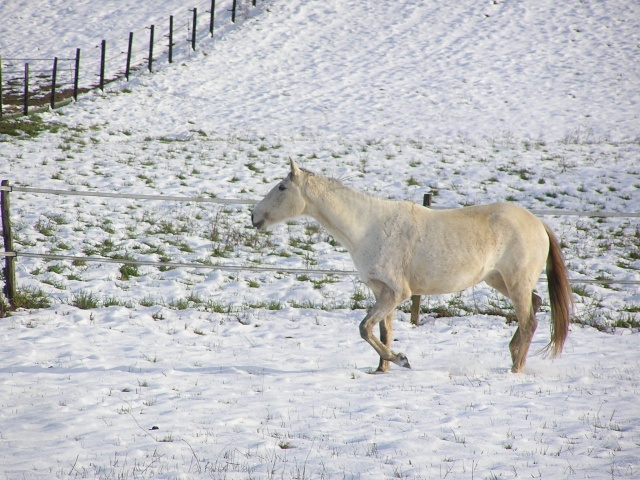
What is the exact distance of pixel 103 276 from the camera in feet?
30.8

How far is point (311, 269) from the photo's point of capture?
9602mm

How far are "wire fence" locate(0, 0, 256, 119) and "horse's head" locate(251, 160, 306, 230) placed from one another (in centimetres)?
1581

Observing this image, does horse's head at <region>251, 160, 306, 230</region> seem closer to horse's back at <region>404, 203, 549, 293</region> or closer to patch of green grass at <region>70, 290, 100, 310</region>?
horse's back at <region>404, 203, 549, 293</region>

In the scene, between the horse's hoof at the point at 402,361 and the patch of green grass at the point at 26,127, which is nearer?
the horse's hoof at the point at 402,361

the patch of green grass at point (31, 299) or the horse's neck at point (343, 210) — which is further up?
the horse's neck at point (343, 210)

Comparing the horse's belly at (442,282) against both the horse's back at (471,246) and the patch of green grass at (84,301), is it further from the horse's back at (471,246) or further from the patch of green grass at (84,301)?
the patch of green grass at (84,301)

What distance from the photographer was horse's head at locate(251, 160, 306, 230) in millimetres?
6238

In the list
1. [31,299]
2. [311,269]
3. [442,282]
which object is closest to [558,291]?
[442,282]

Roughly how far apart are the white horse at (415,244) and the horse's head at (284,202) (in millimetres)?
10

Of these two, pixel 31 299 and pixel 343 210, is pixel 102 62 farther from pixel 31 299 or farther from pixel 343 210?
pixel 343 210

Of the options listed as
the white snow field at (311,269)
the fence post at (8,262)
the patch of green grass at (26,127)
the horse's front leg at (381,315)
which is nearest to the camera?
the white snow field at (311,269)

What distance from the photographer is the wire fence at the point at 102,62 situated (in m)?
21.2

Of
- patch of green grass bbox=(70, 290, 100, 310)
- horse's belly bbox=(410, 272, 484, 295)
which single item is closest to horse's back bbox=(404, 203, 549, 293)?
horse's belly bbox=(410, 272, 484, 295)

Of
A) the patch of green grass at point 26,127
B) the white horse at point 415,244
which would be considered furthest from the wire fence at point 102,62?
the white horse at point 415,244
